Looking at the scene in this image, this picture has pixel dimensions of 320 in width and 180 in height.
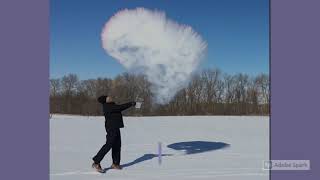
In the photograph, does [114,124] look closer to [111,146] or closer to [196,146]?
[111,146]

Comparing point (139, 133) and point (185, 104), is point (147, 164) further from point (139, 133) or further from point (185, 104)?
point (185, 104)

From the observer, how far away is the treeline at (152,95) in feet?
37.8

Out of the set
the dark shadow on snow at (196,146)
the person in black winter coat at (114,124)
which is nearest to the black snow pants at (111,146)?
the person in black winter coat at (114,124)

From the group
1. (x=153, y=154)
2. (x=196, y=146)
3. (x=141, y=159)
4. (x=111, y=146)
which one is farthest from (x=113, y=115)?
(x=196, y=146)

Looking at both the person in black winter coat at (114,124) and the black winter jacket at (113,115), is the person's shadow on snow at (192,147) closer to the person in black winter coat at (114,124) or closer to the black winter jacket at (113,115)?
the person in black winter coat at (114,124)

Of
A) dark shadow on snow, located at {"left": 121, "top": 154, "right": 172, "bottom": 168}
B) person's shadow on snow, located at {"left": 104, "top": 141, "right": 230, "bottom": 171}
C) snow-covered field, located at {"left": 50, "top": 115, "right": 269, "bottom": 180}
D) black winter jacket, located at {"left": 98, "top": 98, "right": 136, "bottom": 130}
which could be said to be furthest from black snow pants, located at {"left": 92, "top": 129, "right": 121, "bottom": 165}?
person's shadow on snow, located at {"left": 104, "top": 141, "right": 230, "bottom": 171}

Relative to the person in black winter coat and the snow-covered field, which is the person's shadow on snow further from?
the person in black winter coat

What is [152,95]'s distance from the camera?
1273 centimetres

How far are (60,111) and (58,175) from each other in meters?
7.39

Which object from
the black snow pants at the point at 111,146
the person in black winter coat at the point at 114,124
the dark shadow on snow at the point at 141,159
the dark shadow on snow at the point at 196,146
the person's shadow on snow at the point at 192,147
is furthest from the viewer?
the dark shadow on snow at the point at 196,146

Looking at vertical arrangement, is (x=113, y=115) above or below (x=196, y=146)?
above

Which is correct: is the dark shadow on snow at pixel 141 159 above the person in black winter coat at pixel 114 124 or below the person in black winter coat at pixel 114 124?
below

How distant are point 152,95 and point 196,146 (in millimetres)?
1967

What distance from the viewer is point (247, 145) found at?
43.3 ft
